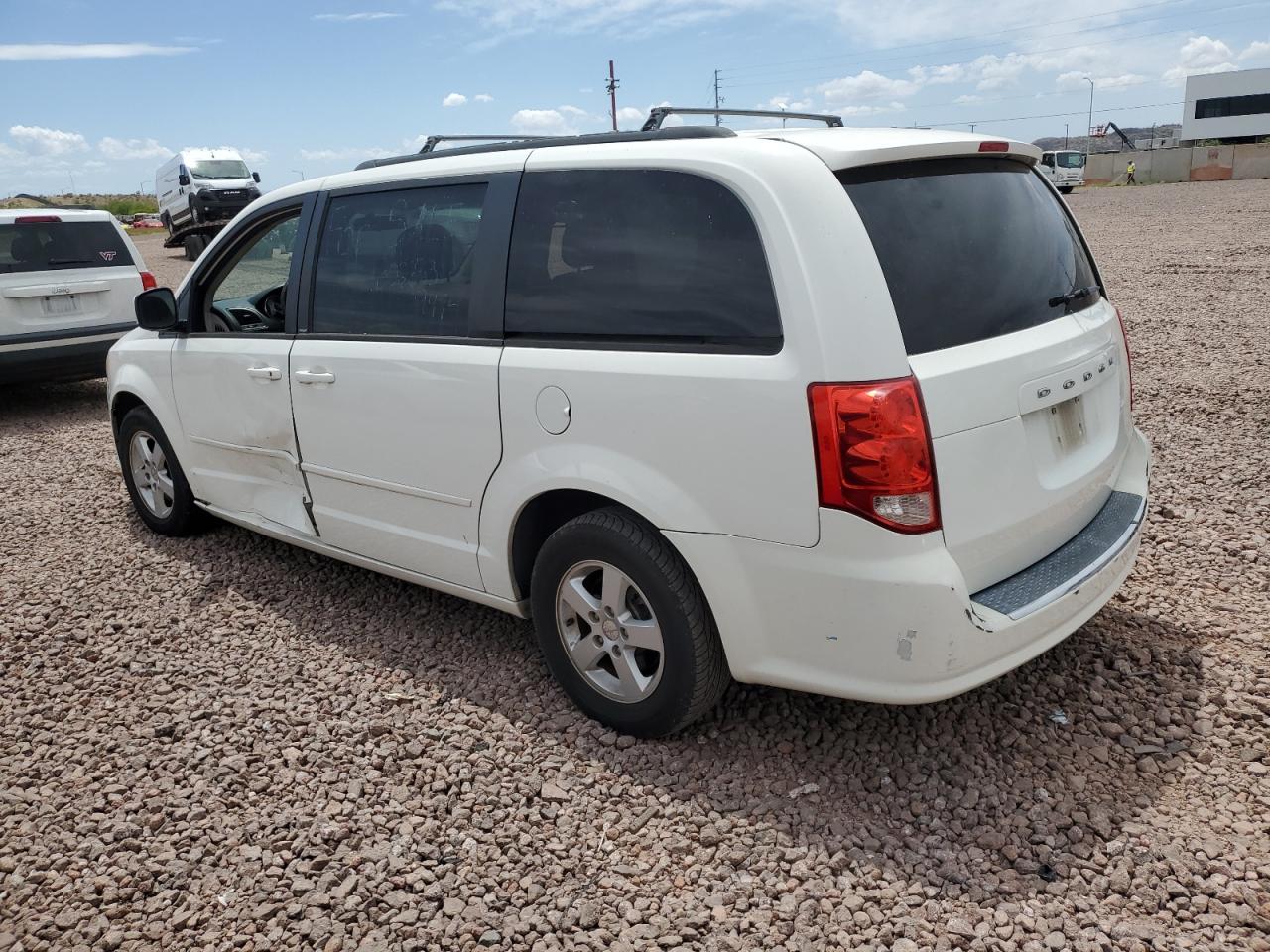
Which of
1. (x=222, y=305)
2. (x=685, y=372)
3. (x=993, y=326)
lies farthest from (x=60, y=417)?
(x=993, y=326)

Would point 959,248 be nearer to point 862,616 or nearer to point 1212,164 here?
point 862,616

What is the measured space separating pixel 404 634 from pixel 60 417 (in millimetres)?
6632

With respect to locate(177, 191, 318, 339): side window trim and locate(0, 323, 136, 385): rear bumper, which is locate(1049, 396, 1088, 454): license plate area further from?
locate(0, 323, 136, 385): rear bumper

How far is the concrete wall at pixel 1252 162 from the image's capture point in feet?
135

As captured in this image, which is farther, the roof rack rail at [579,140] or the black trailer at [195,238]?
the black trailer at [195,238]

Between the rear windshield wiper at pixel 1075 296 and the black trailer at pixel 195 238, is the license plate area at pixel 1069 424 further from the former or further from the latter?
the black trailer at pixel 195 238

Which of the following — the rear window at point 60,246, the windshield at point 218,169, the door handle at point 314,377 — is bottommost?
the door handle at point 314,377

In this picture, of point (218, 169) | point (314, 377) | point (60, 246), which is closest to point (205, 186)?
point (218, 169)

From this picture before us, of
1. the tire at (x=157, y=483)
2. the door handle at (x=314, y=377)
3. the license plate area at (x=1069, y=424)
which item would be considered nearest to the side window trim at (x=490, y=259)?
the door handle at (x=314, y=377)

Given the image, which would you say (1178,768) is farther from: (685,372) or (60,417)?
(60,417)

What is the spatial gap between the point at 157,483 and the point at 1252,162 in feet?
157

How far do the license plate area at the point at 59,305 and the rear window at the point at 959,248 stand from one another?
8153 mm

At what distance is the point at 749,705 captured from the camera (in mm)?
3514

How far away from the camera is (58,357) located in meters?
8.61
